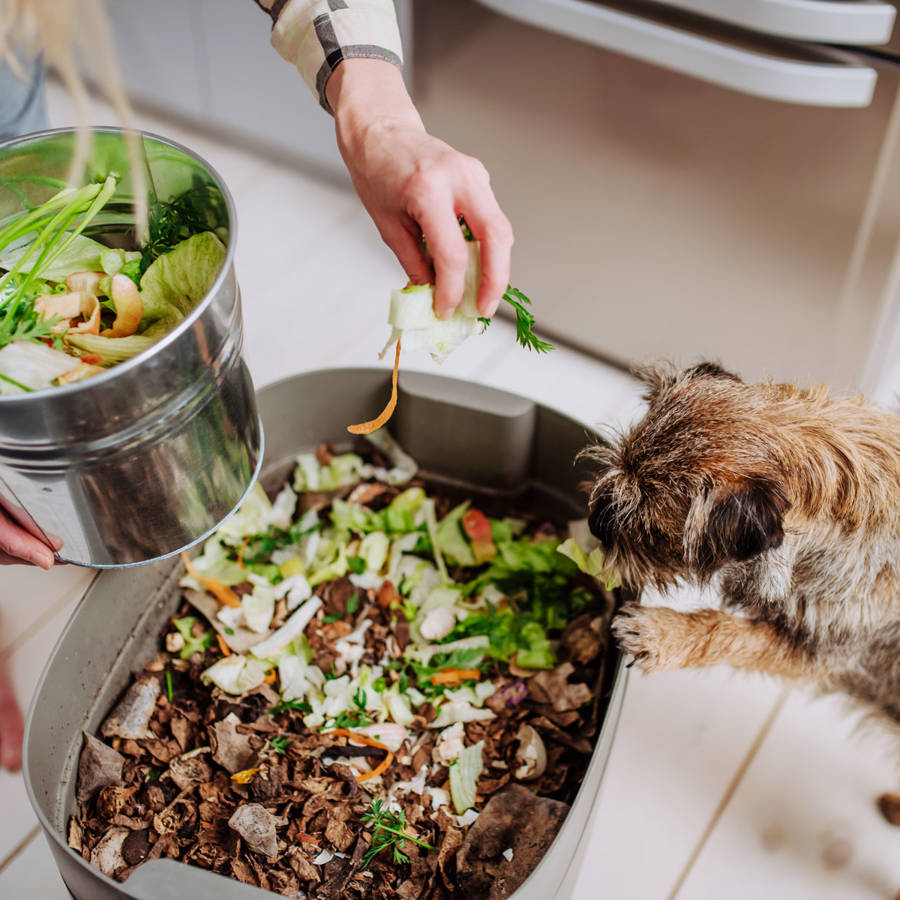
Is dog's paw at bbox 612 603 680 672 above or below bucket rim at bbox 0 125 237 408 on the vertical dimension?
below

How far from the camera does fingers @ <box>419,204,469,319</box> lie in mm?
930

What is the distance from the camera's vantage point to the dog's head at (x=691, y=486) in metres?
1.07

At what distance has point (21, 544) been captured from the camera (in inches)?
41.4

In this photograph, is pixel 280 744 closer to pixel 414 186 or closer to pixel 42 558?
pixel 42 558

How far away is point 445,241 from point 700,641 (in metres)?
0.78

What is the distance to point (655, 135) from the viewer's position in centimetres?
187

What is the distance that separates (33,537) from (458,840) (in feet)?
2.34

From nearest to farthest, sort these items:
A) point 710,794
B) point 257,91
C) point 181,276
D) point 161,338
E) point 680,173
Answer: point 161,338 < point 181,276 < point 710,794 < point 680,173 < point 257,91

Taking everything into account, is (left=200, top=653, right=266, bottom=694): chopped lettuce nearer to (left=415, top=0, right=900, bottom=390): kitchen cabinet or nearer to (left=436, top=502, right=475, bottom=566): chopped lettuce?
(left=436, top=502, right=475, bottom=566): chopped lettuce

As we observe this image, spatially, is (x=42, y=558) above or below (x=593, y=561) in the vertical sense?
above

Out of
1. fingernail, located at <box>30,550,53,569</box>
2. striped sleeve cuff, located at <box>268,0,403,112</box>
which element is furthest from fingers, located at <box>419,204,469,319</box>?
fingernail, located at <box>30,550,53,569</box>

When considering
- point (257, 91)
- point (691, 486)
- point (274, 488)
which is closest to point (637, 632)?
point (691, 486)

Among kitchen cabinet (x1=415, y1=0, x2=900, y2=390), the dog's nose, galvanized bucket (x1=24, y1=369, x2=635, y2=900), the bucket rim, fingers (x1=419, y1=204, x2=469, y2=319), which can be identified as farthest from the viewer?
kitchen cabinet (x1=415, y1=0, x2=900, y2=390)

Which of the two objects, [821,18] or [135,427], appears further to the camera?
[821,18]
